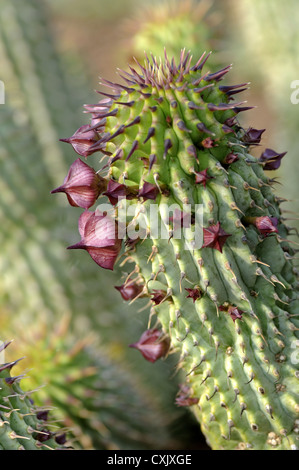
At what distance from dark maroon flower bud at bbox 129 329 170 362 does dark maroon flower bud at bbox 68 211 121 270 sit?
357 millimetres

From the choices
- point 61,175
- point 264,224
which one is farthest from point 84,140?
point 61,175

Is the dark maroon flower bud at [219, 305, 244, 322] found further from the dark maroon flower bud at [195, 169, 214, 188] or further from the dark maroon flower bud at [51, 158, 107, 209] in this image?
the dark maroon flower bud at [51, 158, 107, 209]

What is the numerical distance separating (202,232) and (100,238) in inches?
9.1

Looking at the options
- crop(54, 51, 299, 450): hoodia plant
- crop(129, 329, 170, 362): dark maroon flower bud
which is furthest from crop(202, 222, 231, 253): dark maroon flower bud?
crop(129, 329, 170, 362): dark maroon flower bud

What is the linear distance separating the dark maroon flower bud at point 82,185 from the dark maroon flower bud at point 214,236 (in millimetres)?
268

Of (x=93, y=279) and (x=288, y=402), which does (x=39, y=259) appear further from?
(x=288, y=402)

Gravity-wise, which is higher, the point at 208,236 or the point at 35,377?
the point at 208,236

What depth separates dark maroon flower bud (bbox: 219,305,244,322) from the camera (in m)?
1.43

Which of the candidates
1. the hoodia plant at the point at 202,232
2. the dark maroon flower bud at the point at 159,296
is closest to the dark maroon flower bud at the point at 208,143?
the hoodia plant at the point at 202,232

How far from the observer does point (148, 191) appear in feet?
4.48

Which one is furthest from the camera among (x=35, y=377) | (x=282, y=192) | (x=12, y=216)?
(x=282, y=192)

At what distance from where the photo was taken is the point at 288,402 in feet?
4.92
